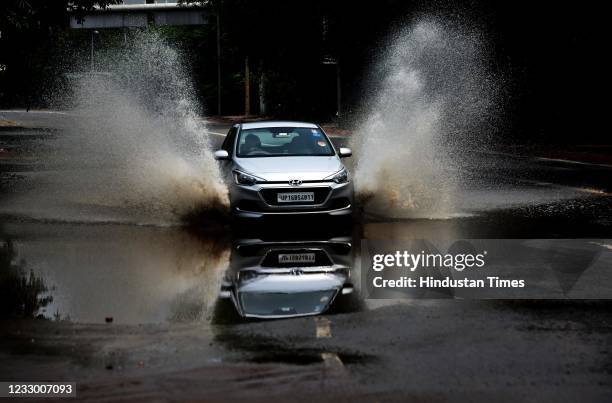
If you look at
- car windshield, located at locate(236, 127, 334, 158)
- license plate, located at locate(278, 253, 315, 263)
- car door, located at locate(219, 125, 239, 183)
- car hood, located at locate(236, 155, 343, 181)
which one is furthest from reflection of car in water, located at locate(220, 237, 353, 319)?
car windshield, located at locate(236, 127, 334, 158)

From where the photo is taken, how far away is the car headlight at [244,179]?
47.6 feet

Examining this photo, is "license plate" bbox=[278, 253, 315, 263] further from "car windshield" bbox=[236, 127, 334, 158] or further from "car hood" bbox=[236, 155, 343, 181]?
"car windshield" bbox=[236, 127, 334, 158]

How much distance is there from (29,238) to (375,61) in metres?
37.1

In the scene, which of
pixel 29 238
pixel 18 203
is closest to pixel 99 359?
pixel 29 238

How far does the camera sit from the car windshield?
15.8 metres

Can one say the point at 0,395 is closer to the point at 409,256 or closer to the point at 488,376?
the point at 488,376

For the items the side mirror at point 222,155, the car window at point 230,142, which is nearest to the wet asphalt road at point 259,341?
the side mirror at point 222,155

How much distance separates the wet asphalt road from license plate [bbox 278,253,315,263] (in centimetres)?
52

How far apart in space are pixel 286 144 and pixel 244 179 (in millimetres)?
1617

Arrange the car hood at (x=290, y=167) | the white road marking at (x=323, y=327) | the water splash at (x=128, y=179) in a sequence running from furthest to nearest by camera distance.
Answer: the water splash at (x=128, y=179)
the car hood at (x=290, y=167)
the white road marking at (x=323, y=327)

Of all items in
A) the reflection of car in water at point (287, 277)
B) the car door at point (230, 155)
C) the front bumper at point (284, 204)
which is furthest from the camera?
the car door at point (230, 155)

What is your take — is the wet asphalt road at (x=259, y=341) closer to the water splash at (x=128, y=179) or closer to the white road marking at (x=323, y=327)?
the white road marking at (x=323, y=327)

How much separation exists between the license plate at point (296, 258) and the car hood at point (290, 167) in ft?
6.97

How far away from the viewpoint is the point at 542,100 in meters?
38.8
